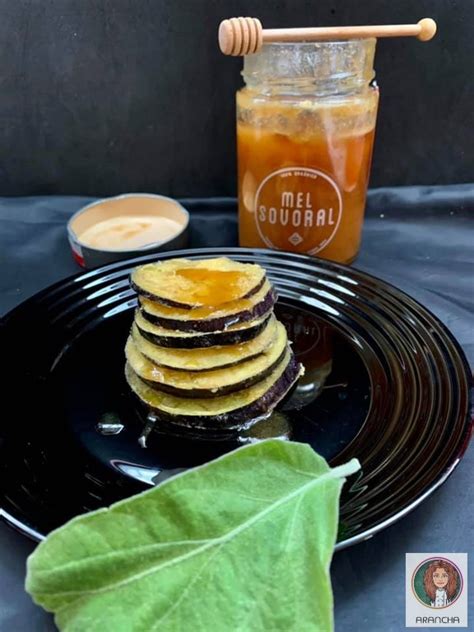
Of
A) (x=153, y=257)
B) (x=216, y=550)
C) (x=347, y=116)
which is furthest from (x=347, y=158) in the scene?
(x=216, y=550)

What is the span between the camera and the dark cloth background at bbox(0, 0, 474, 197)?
1.08 m

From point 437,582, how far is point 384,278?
0.58 m

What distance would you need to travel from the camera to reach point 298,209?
97 centimetres

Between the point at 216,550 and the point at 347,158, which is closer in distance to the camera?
the point at 216,550

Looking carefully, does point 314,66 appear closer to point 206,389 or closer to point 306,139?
point 306,139

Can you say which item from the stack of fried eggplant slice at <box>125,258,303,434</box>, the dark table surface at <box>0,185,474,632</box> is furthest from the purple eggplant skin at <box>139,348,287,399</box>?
the dark table surface at <box>0,185,474,632</box>

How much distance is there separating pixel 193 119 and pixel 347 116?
394 mm

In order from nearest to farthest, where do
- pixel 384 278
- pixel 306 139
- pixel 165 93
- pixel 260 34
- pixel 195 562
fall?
pixel 195 562 < pixel 260 34 < pixel 306 139 < pixel 384 278 < pixel 165 93

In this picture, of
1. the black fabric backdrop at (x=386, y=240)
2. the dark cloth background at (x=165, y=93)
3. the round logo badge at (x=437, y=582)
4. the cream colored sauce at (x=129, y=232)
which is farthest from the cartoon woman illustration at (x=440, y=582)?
the dark cloth background at (x=165, y=93)

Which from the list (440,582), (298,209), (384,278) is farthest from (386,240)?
(440,582)

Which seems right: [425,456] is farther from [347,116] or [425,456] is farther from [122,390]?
[347,116]

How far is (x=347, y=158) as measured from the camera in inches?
36.7

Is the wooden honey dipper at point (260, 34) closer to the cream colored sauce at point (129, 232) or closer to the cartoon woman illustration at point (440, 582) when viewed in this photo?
the cream colored sauce at point (129, 232)

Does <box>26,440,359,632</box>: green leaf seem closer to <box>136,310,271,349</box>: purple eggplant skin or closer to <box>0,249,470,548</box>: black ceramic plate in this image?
<box>0,249,470,548</box>: black ceramic plate
